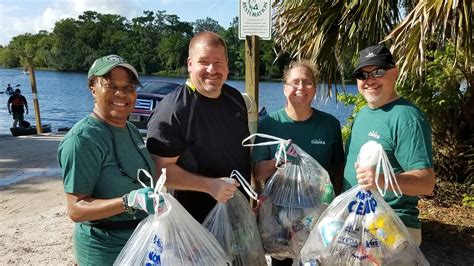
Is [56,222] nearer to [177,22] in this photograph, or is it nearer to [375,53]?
[375,53]

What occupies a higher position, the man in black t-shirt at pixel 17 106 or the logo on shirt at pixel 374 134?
the logo on shirt at pixel 374 134

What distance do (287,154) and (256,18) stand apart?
1.71m

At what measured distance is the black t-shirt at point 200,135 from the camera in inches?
92.5

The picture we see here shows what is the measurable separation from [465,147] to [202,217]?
15.3 feet

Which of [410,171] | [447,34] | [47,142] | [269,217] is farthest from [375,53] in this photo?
[47,142]

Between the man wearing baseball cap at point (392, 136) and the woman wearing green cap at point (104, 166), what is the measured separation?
1.10 metres

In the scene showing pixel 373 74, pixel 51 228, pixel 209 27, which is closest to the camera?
pixel 373 74

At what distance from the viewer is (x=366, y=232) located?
1.99 meters

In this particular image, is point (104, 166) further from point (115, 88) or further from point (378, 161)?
point (378, 161)

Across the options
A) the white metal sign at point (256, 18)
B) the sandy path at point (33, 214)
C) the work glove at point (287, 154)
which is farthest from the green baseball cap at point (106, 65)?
the sandy path at point (33, 214)

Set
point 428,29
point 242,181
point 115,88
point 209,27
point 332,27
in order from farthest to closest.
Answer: point 209,27, point 332,27, point 428,29, point 242,181, point 115,88

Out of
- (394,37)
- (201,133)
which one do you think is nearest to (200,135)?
(201,133)

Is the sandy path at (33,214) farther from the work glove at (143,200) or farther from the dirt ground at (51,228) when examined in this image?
the work glove at (143,200)

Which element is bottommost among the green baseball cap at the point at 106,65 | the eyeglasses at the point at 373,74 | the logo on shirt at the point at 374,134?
the logo on shirt at the point at 374,134
